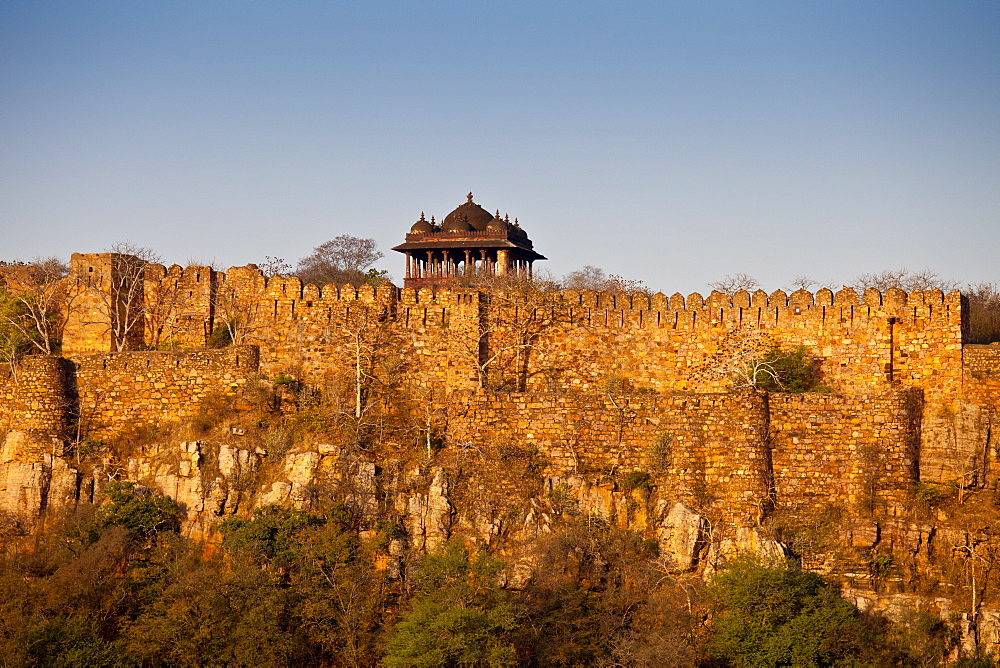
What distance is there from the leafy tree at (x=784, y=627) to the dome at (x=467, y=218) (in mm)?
21440

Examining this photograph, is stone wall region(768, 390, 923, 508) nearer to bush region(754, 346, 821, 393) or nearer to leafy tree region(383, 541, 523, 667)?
bush region(754, 346, 821, 393)

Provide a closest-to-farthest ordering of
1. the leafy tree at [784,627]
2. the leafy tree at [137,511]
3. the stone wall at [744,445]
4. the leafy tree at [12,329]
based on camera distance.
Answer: the leafy tree at [784,627] < the leafy tree at [137,511] < the stone wall at [744,445] < the leafy tree at [12,329]

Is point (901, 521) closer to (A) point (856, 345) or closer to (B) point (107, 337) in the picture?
(A) point (856, 345)

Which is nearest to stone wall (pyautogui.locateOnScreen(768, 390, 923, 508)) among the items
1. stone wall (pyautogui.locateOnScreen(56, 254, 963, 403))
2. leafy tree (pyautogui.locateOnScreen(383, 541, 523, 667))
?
stone wall (pyautogui.locateOnScreen(56, 254, 963, 403))

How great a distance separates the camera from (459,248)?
49.8 meters

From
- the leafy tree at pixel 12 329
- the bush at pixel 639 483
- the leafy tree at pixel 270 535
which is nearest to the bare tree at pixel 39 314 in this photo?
the leafy tree at pixel 12 329

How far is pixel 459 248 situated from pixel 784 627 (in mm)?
21531

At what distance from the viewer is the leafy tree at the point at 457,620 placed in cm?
2988

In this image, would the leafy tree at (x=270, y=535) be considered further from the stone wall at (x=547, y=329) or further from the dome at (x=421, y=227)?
the dome at (x=421, y=227)

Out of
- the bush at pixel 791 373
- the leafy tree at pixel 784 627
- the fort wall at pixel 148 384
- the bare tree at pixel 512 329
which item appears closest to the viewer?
the leafy tree at pixel 784 627

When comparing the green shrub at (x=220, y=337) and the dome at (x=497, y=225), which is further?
the dome at (x=497, y=225)

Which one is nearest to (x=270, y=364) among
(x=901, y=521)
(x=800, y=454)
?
(x=800, y=454)

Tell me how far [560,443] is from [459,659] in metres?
6.03

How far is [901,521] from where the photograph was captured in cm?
3309
